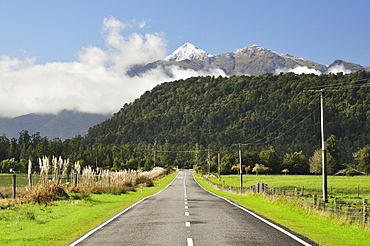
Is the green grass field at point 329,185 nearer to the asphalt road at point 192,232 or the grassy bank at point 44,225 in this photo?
the asphalt road at point 192,232

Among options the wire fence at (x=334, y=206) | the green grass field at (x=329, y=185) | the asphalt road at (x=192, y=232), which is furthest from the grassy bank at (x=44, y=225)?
the green grass field at (x=329, y=185)

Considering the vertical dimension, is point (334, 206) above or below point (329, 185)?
above

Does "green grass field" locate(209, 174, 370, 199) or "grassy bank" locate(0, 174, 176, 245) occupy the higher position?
"grassy bank" locate(0, 174, 176, 245)

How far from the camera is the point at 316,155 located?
176000 mm

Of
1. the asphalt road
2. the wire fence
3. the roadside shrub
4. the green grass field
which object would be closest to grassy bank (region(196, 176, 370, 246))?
the wire fence

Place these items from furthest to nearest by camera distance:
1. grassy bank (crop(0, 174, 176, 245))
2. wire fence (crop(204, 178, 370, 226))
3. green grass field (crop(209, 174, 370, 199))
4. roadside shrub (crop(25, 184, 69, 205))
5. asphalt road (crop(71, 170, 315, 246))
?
green grass field (crop(209, 174, 370, 199)) → roadside shrub (crop(25, 184, 69, 205)) → wire fence (crop(204, 178, 370, 226)) → grassy bank (crop(0, 174, 176, 245)) → asphalt road (crop(71, 170, 315, 246))

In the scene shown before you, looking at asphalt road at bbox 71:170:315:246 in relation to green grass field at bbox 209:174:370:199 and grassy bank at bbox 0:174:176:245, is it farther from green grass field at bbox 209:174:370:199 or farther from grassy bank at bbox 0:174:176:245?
green grass field at bbox 209:174:370:199

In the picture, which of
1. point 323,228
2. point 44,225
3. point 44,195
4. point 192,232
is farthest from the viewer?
point 44,195

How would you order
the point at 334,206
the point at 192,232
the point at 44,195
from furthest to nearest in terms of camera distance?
the point at 44,195 < the point at 334,206 < the point at 192,232

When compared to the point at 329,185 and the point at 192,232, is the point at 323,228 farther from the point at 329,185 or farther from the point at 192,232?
the point at 329,185

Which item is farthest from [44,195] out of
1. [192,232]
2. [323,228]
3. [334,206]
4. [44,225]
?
[323,228]

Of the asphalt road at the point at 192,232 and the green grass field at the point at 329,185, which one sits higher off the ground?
the asphalt road at the point at 192,232

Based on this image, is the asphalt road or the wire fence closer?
the asphalt road

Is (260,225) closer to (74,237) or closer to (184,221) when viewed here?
(184,221)
